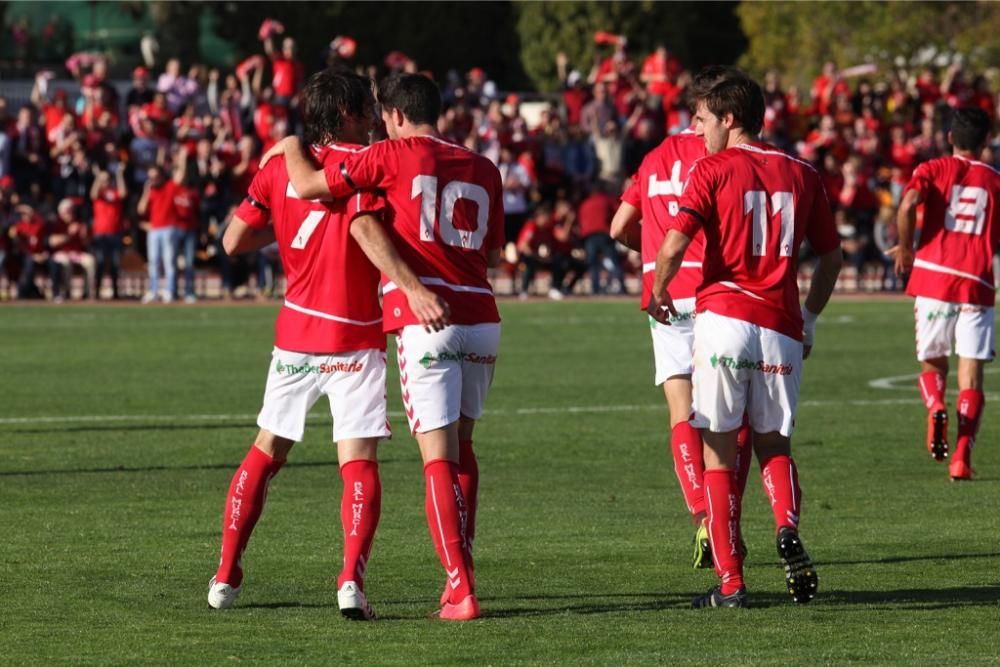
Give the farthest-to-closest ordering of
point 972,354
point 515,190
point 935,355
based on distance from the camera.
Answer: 1. point 515,190
2. point 935,355
3. point 972,354

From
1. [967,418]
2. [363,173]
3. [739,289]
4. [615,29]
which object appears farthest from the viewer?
[615,29]

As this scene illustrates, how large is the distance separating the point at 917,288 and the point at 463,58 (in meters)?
51.2

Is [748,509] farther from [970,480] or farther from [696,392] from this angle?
[696,392]

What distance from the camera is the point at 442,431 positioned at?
24.6 ft

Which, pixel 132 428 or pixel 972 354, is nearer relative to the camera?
pixel 972 354

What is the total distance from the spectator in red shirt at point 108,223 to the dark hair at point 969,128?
837 inches

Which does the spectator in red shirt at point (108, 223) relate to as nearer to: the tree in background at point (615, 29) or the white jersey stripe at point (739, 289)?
the white jersey stripe at point (739, 289)

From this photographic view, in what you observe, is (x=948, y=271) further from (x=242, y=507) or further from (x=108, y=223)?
(x=108, y=223)

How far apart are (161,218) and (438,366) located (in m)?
24.3

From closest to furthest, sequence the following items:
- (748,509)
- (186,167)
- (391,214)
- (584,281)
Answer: (391,214) < (748,509) < (186,167) < (584,281)

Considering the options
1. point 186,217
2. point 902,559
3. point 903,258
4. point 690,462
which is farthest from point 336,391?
point 186,217

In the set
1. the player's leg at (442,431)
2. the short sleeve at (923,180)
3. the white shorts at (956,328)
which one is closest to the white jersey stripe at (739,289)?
the player's leg at (442,431)

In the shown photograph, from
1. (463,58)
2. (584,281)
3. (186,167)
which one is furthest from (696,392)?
(463,58)

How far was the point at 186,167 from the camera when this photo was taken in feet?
105
